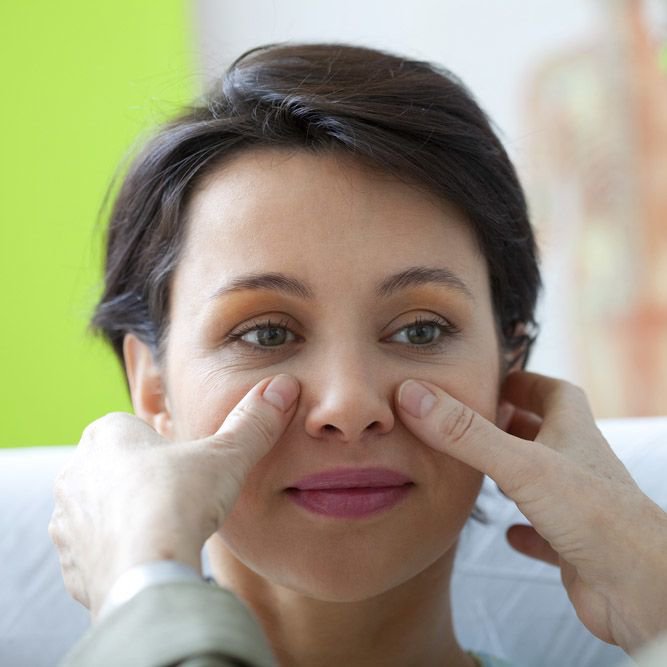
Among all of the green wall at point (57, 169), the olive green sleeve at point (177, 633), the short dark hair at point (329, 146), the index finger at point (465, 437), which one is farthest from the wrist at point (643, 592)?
the green wall at point (57, 169)

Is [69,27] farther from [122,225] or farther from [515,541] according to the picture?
[515,541]

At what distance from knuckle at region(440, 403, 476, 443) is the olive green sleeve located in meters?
0.37

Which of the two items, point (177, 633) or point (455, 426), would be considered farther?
point (455, 426)

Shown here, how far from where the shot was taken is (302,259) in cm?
103

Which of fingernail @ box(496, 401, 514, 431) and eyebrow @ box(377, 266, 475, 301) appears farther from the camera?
fingernail @ box(496, 401, 514, 431)

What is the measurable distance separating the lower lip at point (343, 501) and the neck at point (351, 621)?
0.54 ft

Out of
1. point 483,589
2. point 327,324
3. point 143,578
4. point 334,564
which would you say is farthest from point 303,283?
point 483,589

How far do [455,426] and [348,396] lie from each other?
0.12 meters

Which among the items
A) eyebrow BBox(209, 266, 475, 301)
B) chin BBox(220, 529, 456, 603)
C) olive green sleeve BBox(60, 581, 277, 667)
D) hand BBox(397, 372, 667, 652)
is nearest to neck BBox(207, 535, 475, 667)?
chin BBox(220, 529, 456, 603)

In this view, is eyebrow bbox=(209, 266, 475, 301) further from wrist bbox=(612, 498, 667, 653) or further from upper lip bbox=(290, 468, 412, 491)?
wrist bbox=(612, 498, 667, 653)

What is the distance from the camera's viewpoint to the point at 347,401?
966mm

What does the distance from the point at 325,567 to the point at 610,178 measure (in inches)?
86.7

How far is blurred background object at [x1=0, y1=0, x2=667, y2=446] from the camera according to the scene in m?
2.87

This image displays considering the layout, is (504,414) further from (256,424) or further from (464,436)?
(256,424)
